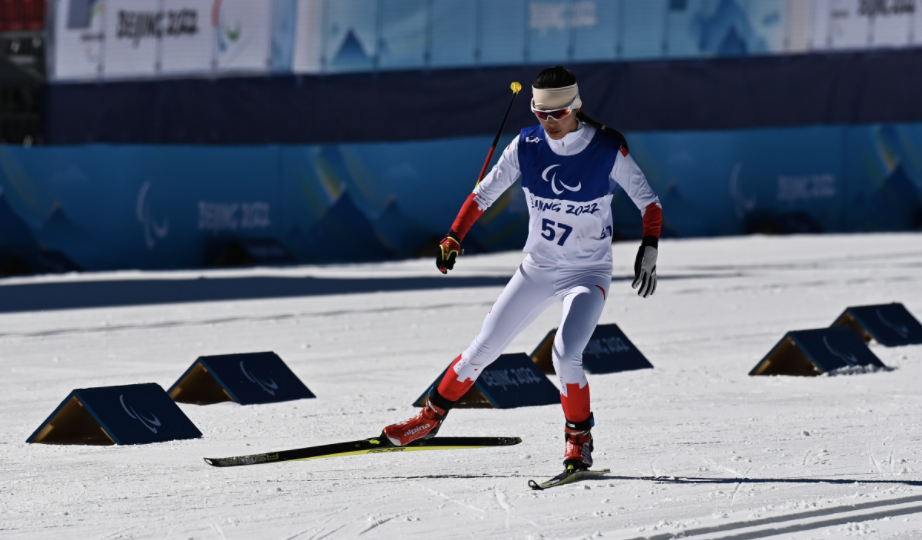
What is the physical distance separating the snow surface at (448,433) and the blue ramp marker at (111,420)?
0.44ft

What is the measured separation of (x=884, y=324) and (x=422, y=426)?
245 inches

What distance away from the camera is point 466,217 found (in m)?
6.91

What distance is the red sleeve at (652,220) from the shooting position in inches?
261

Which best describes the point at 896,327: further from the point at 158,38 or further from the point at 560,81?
the point at 158,38

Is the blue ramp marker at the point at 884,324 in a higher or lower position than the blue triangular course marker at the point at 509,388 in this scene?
lower

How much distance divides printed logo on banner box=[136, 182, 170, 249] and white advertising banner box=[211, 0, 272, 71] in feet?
30.4

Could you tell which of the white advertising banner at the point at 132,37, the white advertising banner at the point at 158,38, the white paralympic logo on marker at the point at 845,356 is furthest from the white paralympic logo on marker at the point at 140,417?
the white advertising banner at the point at 132,37

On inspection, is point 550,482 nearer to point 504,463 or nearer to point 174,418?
point 504,463

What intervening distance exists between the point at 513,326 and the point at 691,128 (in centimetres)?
1991

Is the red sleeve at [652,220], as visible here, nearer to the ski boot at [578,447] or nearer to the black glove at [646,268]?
the black glove at [646,268]

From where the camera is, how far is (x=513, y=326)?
6.76 meters

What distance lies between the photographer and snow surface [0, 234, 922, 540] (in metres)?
5.67

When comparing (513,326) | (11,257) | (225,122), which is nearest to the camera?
(513,326)

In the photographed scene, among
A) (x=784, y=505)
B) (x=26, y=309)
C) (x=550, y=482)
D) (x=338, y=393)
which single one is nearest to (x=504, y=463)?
(x=550, y=482)
